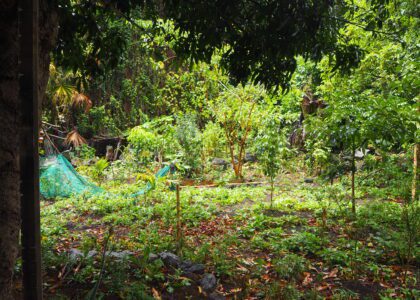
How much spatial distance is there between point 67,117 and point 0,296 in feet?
47.5

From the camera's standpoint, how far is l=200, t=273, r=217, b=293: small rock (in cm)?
342

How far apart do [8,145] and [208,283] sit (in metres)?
2.55

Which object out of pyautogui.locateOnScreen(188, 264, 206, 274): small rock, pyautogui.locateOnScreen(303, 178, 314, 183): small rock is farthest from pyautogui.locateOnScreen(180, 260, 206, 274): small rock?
pyautogui.locateOnScreen(303, 178, 314, 183): small rock

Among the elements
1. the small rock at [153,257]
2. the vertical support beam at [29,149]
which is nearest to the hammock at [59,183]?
the small rock at [153,257]

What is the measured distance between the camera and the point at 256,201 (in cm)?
762

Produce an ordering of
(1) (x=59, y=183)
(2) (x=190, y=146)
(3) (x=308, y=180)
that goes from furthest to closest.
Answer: (2) (x=190, y=146)
(3) (x=308, y=180)
(1) (x=59, y=183)

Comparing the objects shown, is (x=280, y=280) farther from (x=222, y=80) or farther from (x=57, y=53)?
(x=222, y=80)

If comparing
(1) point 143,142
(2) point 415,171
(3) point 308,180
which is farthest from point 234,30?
(1) point 143,142

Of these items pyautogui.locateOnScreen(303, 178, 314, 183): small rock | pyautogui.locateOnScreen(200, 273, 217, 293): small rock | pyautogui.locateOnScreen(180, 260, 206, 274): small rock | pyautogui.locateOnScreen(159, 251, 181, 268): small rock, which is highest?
pyautogui.locateOnScreen(303, 178, 314, 183): small rock

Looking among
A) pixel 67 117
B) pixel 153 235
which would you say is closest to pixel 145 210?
pixel 153 235

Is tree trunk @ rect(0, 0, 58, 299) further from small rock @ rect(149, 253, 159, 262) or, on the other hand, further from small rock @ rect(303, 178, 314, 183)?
small rock @ rect(303, 178, 314, 183)

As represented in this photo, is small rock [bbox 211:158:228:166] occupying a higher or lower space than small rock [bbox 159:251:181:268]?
higher

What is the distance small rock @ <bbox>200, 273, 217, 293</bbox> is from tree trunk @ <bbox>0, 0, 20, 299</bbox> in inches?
89.1

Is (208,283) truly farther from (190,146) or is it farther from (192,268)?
(190,146)
